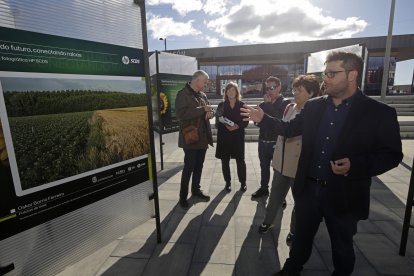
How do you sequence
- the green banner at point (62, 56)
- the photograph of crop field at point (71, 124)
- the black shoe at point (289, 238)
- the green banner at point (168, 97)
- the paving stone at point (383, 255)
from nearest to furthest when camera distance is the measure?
the green banner at point (62, 56) < the photograph of crop field at point (71, 124) < the paving stone at point (383, 255) < the black shoe at point (289, 238) < the green banner at point (168, 97)

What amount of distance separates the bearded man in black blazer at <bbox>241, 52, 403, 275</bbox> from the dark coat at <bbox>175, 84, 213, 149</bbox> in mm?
1869

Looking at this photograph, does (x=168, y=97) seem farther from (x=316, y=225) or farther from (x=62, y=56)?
(x=316, y=225)

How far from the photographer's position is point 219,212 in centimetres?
378

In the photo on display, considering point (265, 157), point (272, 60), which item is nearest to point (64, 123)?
point (265, 157)

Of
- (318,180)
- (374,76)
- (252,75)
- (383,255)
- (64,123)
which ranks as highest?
(252,75)

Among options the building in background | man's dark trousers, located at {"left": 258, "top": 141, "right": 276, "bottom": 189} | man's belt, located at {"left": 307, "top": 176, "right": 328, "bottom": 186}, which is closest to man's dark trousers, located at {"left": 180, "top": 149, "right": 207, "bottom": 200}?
man's dark trousers, located at {"left": 258, "top": 141, "right": 276, "bottom": 189}

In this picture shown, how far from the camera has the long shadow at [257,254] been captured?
2527 millimetres

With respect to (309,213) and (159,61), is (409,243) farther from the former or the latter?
(159,61)

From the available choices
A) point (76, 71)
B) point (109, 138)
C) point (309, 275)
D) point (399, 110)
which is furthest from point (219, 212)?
point (399, 110)

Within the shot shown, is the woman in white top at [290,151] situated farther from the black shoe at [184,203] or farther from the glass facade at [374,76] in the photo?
the glass facade at [374,76]

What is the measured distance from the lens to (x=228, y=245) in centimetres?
296

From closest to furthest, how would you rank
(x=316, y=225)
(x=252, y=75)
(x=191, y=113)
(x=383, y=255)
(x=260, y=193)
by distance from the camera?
(x=316, y=225), (x=383, y=255), (x=191, y=113), (x=260, y=193), (x=252, y=75)

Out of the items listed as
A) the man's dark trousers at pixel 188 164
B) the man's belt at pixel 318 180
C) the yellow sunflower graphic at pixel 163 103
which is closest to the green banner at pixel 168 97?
the yellow sunflower graphic at pixel 163 103

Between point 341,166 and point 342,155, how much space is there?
0.47 feet
